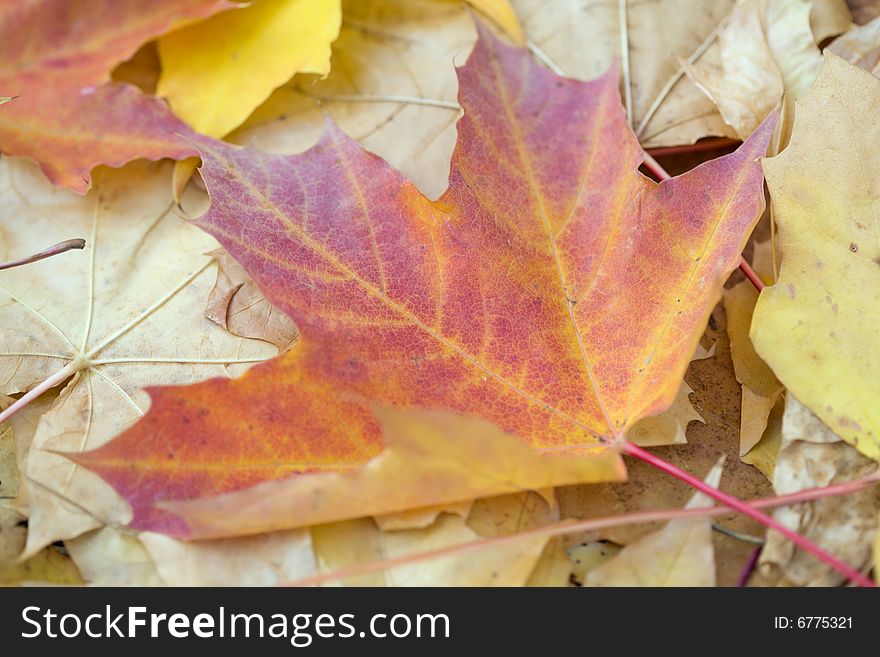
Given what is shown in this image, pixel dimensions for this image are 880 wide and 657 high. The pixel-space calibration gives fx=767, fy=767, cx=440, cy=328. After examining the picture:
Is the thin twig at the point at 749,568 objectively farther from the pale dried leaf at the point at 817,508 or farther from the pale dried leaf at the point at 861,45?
the pale dried leaf at the point at 861,45

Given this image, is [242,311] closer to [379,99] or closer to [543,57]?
[379,99]

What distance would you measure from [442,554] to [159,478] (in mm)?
213

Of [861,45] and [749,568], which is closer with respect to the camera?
[749,568]

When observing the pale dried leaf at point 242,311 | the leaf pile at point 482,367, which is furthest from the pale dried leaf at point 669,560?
the pale dried leaf at point 242,311

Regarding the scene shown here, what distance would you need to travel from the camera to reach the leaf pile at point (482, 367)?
56 cm

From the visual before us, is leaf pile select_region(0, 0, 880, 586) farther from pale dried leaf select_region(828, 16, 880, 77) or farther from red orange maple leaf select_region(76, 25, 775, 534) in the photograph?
pale dried leaf select_region(828, 16, 880, 77)

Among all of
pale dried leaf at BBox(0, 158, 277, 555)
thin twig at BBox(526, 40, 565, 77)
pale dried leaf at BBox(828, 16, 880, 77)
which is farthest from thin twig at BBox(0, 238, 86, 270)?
pale dried leaf at BBox(828, 16, 880, 77)

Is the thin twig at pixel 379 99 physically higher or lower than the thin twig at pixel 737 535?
higher

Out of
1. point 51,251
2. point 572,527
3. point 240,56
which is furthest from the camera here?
point 240,56

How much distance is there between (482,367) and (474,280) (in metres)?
0.07

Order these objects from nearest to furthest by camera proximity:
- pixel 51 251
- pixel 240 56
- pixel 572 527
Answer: pixel 572 527 → pixel 51 251 → pixel 240 56

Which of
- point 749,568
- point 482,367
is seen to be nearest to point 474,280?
point 482,367

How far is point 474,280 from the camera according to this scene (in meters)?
0.62

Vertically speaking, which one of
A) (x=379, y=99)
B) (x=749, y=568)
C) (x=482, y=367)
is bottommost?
(x=749, y=568)
